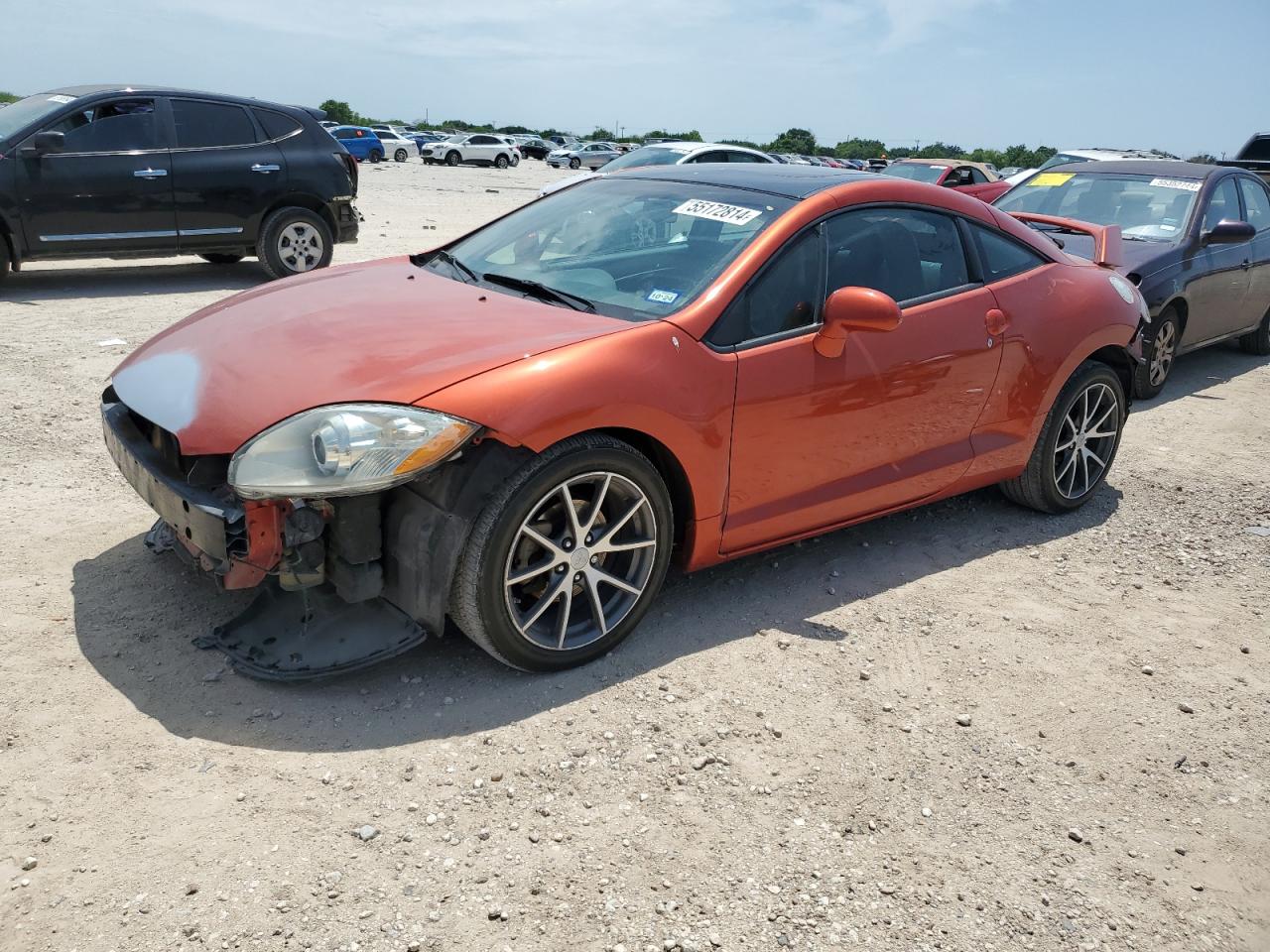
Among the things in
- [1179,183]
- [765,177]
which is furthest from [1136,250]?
[765,177]

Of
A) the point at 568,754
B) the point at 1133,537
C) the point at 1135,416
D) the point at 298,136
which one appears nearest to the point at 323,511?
the point at 568,754

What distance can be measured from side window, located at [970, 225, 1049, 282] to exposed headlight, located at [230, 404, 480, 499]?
263 centimetres

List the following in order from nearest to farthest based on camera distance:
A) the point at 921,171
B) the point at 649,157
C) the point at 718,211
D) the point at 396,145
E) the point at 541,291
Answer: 1. the point at 541,291
2. the point at 718,211
3. the point at 649,157
4. the point at 921,171
5. the point at 396,145

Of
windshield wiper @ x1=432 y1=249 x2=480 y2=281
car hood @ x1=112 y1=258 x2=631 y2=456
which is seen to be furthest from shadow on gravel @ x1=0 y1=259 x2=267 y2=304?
car hood @ x1=112 y1=258 x2=631 y2=456

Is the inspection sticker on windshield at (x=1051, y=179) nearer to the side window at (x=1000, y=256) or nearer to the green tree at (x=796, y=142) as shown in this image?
the side window at (x=1000, y=256)

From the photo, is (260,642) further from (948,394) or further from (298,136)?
(298,136)

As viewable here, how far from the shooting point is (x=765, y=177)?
428 cm

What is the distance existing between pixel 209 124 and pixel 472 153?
39.3m

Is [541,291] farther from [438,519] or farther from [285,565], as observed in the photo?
[285,565]

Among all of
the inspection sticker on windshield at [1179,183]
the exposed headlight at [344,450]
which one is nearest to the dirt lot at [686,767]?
the exposed headlight at [344,450]

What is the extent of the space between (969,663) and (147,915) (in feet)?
8.95

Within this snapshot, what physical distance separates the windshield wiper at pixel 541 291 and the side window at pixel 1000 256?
6.12ft

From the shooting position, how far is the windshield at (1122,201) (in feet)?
26.1

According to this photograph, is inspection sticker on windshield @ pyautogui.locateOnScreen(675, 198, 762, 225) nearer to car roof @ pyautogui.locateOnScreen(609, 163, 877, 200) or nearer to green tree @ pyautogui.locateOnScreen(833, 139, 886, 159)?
car roof @ pyautogui.locateOnScreen(609, 163, 877, 200)
